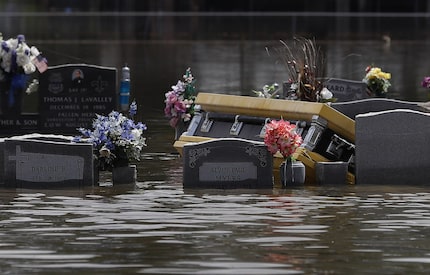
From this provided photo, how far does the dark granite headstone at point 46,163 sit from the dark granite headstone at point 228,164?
115cm

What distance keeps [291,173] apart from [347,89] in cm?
770

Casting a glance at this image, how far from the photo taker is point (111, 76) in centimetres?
2514

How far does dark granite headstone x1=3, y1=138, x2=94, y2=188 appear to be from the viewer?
17797 mm

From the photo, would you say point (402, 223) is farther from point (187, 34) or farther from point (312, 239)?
point (187, 34)

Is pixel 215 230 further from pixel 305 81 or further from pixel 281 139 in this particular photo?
pixel 305 81

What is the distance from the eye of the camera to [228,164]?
17.9 metres

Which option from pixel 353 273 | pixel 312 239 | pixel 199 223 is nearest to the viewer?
pixel 353 273

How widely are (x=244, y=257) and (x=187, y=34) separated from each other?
51.5m

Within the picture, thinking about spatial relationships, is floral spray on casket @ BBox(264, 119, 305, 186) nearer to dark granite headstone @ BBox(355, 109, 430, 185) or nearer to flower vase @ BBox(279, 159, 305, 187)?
flower vase @ BBox(279, 159, 305, 187)

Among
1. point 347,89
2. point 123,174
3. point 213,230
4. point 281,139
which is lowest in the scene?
point 213,230

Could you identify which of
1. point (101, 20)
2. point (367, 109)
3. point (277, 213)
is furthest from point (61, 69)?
point (101, 20)

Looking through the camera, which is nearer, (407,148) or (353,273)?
(353,273)

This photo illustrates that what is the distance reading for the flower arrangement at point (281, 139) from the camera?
17.7 metres

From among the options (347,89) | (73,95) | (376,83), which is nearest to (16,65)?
(73,95)
